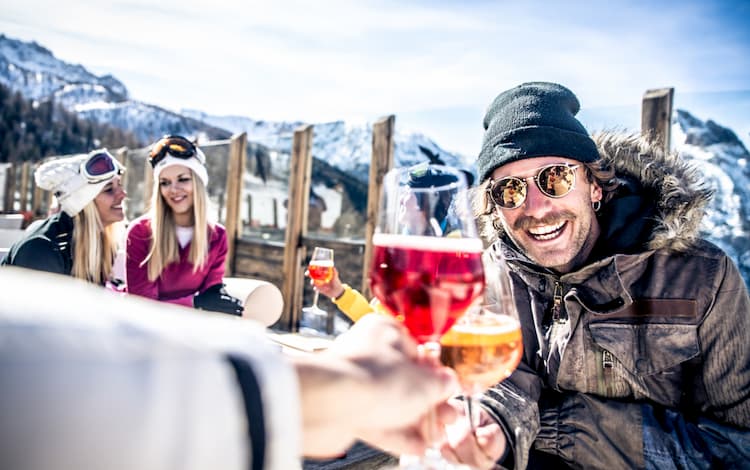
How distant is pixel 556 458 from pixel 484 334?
3.84 feet

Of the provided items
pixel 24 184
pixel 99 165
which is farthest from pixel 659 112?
pixel 24 184

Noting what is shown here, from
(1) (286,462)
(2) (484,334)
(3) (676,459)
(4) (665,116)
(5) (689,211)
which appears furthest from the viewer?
(4) (665,116)

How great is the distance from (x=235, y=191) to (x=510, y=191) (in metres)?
6.88

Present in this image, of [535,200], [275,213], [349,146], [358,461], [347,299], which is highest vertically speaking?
[349,146]

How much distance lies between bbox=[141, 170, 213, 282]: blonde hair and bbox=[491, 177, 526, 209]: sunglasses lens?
128 inches

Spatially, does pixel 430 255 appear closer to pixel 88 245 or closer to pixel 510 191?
pixel 510 191

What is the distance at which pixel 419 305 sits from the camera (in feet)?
2.88

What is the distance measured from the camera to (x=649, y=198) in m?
1.98

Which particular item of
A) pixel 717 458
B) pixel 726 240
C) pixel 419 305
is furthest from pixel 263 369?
pixel 726 240

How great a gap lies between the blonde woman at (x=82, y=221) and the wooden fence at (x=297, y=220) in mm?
2671

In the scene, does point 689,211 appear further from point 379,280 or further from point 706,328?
point 379,280

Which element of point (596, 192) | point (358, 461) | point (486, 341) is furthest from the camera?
point (596, 192)

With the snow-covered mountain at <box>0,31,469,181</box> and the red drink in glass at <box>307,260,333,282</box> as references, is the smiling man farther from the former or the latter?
the red drink in glass at <box>307,260,333,282</box>

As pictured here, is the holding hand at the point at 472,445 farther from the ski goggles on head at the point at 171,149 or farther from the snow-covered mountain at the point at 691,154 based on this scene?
the ski goggles on head at the point at 171,149
